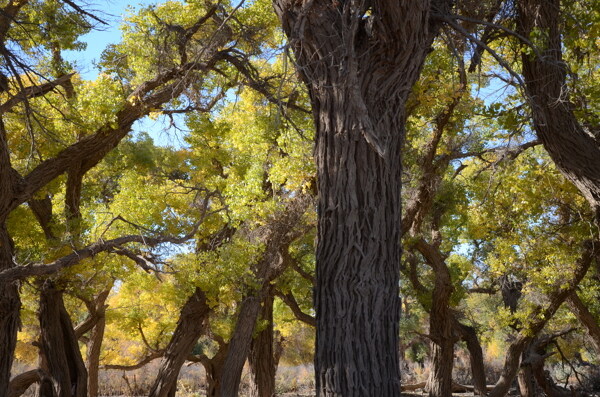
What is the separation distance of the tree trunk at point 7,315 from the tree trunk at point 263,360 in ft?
25.9

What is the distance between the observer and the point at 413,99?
10320mm

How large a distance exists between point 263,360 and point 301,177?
7.83 m

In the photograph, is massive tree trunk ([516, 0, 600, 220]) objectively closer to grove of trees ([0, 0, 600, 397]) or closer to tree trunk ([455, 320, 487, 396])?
grove of trees ([0, 0, 600, 397])

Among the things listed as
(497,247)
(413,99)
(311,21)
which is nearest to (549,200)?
(497,247)

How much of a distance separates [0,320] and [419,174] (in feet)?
26.7

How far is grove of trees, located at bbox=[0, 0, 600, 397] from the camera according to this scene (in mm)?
4445

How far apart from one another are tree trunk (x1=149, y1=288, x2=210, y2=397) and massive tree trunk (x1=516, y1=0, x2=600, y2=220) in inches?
381

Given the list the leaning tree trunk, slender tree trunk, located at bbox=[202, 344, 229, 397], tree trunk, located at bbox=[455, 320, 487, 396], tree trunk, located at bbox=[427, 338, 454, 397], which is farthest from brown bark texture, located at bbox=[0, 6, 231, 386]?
tree trunk, located at bbox=[455, 320, 487, 396]

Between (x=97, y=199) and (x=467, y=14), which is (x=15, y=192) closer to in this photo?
(x=467, y=14)

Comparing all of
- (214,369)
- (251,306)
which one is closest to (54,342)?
(251,306)

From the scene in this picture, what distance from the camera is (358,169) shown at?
4430mm

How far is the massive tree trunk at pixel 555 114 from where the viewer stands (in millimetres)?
6488

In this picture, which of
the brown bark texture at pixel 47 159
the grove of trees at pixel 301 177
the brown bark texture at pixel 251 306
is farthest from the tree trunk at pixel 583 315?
the brown bark texture at pixel 47 159

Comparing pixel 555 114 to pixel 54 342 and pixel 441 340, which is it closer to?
pixel 441 340
